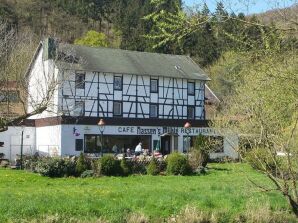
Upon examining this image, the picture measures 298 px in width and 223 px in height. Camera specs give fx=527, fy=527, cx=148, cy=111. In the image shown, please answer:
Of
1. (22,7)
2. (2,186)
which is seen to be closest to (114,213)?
(2,186)

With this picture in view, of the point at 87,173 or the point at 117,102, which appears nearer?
the point at 87,173

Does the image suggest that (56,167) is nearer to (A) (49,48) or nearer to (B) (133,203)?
(B) (133,203)

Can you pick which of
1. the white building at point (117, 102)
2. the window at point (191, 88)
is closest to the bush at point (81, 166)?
the white building at point (117, 102)

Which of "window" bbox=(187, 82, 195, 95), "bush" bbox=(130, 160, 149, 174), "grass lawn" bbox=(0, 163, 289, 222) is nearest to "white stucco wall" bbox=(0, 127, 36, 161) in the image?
"bush" bbox=(130, 160, 149, 174)

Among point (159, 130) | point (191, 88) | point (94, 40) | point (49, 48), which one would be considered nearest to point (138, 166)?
point (159, 130)

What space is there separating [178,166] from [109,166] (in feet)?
13.2

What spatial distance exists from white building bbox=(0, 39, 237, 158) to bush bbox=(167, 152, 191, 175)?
1032 centimetres

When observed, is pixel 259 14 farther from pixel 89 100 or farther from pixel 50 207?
pixel 89 100

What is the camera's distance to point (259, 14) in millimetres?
6574

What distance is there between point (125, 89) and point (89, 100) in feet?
11.9

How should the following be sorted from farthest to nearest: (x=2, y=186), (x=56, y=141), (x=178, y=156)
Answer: (x=56, y=141) → (x=178, y=156) → (x=2, y=186)

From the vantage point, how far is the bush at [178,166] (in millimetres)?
29719

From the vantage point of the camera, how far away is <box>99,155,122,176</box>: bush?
28.3 meters

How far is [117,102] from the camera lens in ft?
148
